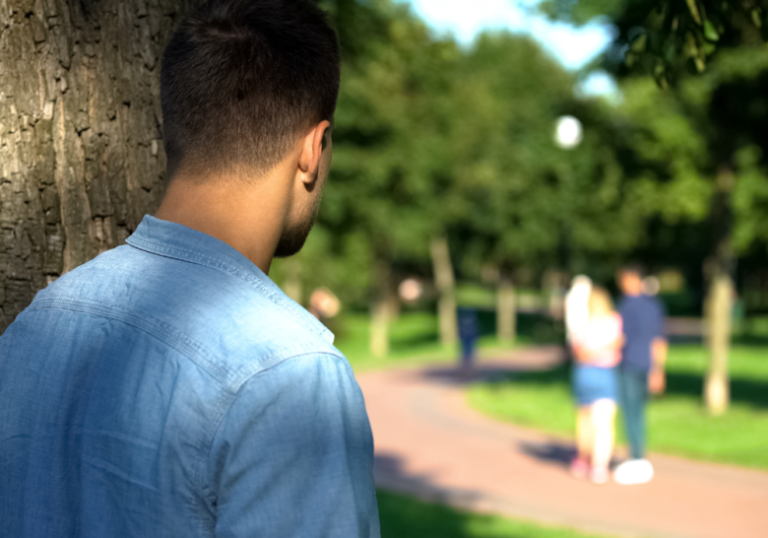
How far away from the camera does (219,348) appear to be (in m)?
1.06

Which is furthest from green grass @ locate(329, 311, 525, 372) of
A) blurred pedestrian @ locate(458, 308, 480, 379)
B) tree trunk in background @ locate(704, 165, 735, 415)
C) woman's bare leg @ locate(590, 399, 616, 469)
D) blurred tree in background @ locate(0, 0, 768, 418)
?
woman's bare leg @ locate(590, 399, 616, 469)

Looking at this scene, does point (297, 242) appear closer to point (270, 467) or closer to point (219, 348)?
point (219, 348)

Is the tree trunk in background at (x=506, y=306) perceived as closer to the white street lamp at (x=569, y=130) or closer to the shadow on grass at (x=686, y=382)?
the shadow on grass at (x=686, y=382)

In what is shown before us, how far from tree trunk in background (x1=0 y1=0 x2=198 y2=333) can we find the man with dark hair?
87cm

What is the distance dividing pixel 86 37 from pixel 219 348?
133 centimetres

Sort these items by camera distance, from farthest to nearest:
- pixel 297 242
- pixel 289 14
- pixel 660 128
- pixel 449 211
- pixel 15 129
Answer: pixel 449 211 → pixel 660 128 → pixel 15 129 → pixel 297 242 → pixel 289 14

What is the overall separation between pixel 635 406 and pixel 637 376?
0.31 m

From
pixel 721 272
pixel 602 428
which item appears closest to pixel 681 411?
pixel 721 272

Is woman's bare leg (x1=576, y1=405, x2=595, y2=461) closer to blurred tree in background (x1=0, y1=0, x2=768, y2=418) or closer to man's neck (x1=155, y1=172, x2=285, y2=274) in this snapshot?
blurred tree in background (x1=0, y1=0, x2=768, y2=418)

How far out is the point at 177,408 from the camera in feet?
3.40

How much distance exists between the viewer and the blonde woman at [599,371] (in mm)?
7867

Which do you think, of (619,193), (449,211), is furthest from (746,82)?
(449,211)

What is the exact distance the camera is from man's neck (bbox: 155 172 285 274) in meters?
1.20

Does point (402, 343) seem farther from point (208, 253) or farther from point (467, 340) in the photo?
point (208, 253)
